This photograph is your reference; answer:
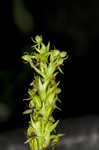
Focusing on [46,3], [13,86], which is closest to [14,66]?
[13,86]

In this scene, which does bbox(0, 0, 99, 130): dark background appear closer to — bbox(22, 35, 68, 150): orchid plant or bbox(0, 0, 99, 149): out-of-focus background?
bbox(0, 0, 99, 149): out-of-focus background

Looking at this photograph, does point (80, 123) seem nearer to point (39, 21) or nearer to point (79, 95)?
point (79, 95)

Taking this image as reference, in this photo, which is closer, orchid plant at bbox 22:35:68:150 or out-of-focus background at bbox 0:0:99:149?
orchid plant at bbox 22:35:68:150

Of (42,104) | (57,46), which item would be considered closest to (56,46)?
(57,46)

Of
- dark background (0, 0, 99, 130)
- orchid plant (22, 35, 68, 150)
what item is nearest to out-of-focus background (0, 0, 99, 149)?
dark background (0, 0, 99, 130)

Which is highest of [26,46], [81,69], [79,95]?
[26,46]

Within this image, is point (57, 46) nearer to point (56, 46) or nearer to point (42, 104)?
point (56, 46)

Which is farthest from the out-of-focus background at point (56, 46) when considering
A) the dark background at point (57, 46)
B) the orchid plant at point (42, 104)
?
the orchid plant at point (42, 104)

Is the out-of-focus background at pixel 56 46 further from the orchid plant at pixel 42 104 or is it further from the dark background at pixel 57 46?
the orchid plant at pixel 42 104
